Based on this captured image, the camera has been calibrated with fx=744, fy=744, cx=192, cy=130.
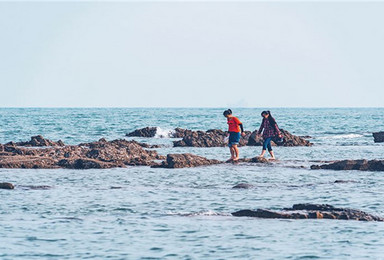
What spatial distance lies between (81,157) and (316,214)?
1346cm

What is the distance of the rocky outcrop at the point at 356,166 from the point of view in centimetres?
2239

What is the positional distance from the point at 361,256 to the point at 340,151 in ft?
78.3

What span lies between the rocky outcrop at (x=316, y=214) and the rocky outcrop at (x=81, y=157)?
11.0 metres

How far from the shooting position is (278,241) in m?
11.3

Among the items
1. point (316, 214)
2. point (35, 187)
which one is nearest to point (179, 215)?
point (316, 214)

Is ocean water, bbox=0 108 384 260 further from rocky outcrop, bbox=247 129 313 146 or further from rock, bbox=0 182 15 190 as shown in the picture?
rocky outcrop, bbox=247 129 313 146

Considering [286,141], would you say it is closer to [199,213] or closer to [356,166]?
[356,166]

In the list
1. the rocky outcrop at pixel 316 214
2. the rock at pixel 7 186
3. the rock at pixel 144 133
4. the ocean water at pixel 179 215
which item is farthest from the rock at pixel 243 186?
the rock at pixel 144 133

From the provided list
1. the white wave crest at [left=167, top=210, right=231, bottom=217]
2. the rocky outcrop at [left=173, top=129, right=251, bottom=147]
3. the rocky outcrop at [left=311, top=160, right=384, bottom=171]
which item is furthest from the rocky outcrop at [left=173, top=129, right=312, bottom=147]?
the white wave crest at [left=167, top=210, right=231, bottom=217]

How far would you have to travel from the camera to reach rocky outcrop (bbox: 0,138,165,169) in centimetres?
2383

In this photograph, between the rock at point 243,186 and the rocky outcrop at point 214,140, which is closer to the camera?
the rock at point 243,186

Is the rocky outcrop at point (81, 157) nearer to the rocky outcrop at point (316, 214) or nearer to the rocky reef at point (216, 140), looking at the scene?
the rocky reef at point (216, 140)

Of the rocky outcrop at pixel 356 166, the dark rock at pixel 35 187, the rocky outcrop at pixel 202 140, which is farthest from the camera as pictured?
the rocky outcrop at pixel 202 140

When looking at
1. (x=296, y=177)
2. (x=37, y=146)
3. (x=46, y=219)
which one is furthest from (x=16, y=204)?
(x=37, y=146)
